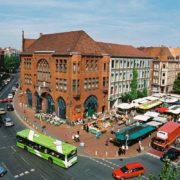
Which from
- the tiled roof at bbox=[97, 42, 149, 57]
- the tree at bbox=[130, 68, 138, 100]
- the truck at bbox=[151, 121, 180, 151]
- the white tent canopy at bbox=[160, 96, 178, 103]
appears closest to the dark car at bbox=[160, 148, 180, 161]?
the truck at bbox=[151, 121, 180, 151]

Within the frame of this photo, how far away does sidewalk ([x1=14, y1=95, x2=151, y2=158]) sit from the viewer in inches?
1672

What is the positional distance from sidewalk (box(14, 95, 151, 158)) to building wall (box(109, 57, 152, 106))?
18.8 metres

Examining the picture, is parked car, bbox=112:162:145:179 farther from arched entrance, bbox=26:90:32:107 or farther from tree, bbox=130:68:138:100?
arched entrance, bbox=26:90:32:107

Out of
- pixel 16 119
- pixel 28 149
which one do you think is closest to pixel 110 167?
pixel 28 149

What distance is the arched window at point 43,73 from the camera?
63503 mm

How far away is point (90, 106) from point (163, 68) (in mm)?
42268

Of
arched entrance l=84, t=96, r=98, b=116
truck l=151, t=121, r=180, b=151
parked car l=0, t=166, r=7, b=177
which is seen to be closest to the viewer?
parked car l=0, t=166, r=7, b=177

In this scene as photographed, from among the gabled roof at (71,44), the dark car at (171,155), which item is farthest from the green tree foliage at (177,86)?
the dark car at (171,155)

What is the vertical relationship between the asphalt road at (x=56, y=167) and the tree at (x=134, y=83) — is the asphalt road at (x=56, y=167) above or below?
below

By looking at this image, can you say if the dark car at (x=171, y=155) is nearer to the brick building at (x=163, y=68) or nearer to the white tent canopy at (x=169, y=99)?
the white tent canopy at (x=169, y=99)

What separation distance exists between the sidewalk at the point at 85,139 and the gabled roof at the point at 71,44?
17.8m

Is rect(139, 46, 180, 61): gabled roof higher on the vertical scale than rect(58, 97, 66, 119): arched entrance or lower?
higher

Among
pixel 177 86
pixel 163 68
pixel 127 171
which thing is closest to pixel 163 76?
pixel 163 68

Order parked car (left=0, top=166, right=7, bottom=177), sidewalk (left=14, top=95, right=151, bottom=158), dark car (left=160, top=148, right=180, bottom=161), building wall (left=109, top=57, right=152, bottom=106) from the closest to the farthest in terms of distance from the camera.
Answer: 1. parked car (left=0, top=166, right=7, bottom=177)
2. dark car (left=160, top=148, right=180, bottom=161)
3. sidewalk (left=14, top=95, right=151, bottom=158)
4. building wall (left=109, top=57, right=152, bottom=106)
